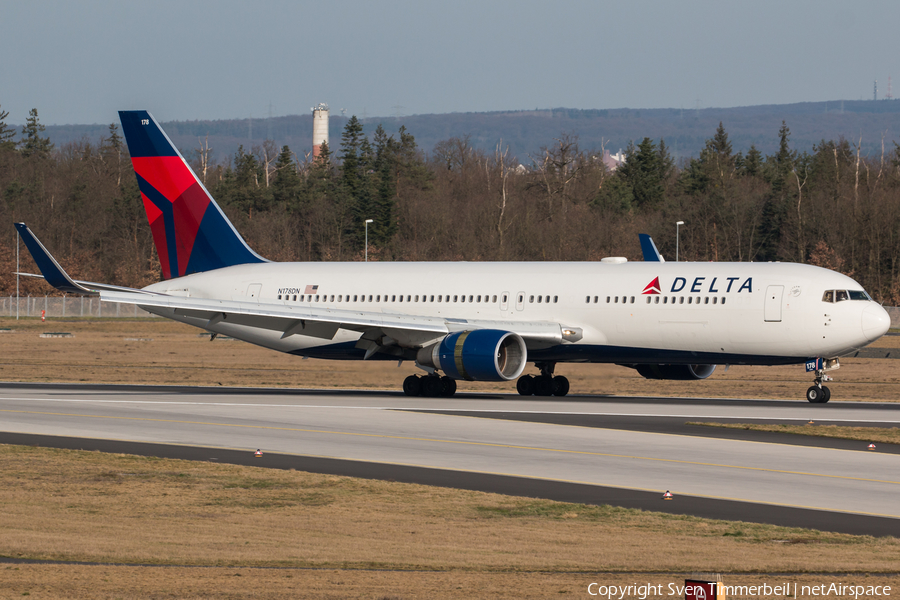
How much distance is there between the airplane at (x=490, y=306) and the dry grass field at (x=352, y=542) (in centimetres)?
1457

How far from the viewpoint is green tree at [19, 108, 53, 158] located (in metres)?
142

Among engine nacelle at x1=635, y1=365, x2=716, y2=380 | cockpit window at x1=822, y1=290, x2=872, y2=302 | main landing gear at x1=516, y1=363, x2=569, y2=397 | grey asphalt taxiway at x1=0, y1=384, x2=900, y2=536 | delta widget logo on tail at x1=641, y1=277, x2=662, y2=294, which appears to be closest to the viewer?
grey asphalt taxiway at x1=0, y1=384, x2=900, y2=536

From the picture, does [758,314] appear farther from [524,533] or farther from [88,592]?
[88,592]

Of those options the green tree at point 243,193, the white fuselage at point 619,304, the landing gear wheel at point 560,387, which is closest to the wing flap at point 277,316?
the white fuselage at point 619,304

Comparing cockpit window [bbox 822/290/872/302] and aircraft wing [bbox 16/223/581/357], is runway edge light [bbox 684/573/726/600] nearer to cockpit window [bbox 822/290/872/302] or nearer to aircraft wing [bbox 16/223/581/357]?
cockpit window [bbox 822/290/872/302]

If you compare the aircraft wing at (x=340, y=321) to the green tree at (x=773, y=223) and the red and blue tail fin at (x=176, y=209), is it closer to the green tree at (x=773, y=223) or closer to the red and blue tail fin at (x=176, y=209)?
the red and blue tail fin at (x=176, y=209)

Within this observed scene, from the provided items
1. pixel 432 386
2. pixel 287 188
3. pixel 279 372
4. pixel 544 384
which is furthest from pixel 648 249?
pixel 287 188

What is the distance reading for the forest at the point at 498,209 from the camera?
326ft

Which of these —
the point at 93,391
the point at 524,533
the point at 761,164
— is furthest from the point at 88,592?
the point at 761,164

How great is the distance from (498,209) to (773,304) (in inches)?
3074

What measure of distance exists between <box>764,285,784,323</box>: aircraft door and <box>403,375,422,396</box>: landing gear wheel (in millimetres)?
10228

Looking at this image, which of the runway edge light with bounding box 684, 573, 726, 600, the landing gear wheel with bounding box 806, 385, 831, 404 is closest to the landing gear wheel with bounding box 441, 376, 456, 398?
the landing gear wheel with bounding box 806, 385, 831, 404

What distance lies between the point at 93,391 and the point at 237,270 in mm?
6526

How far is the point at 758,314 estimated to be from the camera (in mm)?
30469
